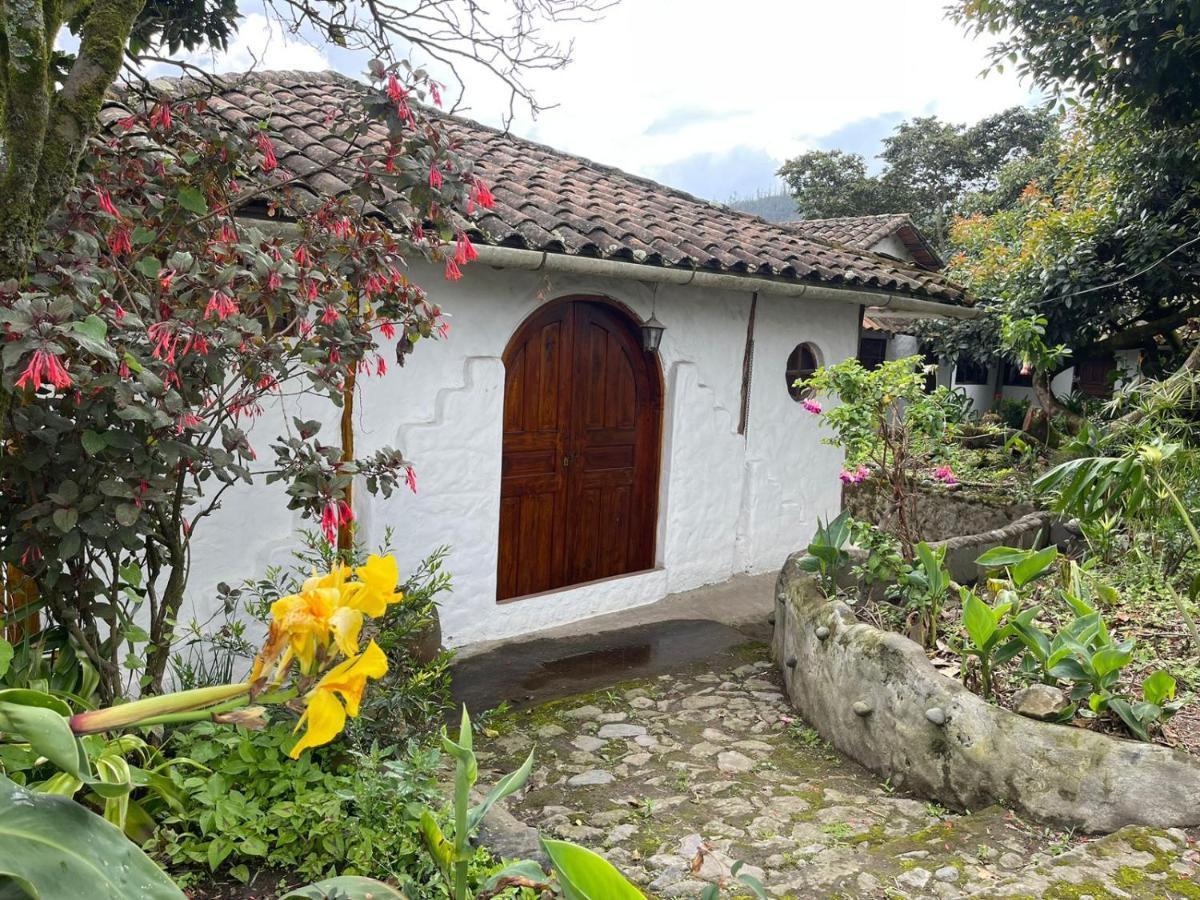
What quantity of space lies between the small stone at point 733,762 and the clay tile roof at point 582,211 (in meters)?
3.01

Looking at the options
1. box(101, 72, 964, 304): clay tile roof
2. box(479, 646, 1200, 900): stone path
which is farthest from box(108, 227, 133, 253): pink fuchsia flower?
box(479, 646, 1200, 900): stone path

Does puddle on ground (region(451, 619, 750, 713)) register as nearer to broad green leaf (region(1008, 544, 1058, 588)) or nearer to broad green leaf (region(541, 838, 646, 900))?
broad green leaf (region(1008, 544, 1058, 588))

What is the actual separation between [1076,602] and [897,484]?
1.40m

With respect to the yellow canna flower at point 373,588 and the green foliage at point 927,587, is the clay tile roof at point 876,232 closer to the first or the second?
the green foliage at point 927,587

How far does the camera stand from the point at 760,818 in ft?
12.2

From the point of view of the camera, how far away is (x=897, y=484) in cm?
532

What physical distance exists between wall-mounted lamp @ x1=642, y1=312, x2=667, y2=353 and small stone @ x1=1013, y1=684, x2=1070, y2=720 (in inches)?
145

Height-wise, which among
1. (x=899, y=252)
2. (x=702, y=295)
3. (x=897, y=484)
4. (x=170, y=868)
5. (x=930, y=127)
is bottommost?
(x=170, y=868)

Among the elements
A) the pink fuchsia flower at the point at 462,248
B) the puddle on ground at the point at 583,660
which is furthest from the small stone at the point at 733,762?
the pink fuchsia flower at the point at 462,248

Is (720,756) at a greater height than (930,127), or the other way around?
(930,127)

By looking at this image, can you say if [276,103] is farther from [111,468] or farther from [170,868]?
[170,868]

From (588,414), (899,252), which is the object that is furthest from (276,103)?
(899,252)

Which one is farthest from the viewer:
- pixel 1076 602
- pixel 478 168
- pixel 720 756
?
pixel 478 168

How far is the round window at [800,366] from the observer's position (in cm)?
812
